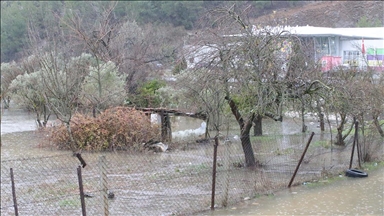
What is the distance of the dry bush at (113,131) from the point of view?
776 inches

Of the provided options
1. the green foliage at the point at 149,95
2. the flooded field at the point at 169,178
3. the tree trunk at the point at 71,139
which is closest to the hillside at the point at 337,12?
the green foliage at the point at 149,95

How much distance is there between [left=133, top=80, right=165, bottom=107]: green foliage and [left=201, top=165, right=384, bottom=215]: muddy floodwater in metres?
17.9

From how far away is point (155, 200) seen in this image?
10875 millimetres

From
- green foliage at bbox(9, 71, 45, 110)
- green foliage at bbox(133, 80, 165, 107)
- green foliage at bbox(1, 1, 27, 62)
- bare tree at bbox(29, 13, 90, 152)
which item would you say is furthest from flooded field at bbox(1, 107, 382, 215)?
green foliage at bbox(1, 1, 27, 62)

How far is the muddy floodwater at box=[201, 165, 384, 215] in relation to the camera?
954cm

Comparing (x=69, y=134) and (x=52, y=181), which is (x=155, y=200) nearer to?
(x=52, y=181)

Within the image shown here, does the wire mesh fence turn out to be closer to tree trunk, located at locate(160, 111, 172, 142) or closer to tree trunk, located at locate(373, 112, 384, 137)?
tree trunk, located at locate(373, 112, 384, 137)

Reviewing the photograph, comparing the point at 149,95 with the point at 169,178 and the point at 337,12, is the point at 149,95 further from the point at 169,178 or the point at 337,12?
the point at 337,12

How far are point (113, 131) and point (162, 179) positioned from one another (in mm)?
7903

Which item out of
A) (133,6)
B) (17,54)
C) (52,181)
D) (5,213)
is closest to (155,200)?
(5,213)

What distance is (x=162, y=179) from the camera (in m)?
→ 12.5

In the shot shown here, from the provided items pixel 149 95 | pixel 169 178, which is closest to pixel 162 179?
pixel 169 178

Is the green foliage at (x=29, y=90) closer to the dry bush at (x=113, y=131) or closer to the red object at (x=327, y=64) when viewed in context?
the dry bush at (x=113, y=131)

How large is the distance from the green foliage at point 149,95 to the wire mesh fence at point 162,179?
11.7m
